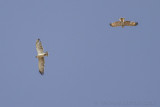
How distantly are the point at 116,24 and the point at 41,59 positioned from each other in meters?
7.20

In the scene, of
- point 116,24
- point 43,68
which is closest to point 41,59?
point 43,68

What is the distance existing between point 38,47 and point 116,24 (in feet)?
23.0

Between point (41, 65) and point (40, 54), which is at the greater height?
point (40, 54)

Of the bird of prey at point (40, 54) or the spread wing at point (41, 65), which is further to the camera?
the spread wing at point (41, 65)

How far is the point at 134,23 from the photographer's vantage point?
6009cm

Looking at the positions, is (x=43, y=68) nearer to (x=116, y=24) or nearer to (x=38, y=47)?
(x=38, y=47)

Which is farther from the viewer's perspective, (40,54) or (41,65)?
(41,65)

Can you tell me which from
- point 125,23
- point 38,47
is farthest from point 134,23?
point 38,47

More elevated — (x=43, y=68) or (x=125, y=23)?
(x=125, y=23)

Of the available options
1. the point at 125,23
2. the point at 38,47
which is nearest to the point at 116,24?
the point at 125,23

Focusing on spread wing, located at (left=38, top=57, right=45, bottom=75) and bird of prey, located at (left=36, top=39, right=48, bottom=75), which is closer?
bird of prey, located at (left=36, top=39, right=48, bottom=75)

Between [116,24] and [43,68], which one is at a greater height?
[116,24]

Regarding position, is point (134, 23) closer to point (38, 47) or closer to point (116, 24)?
point (116, 24)

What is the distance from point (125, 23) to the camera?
60.5m
